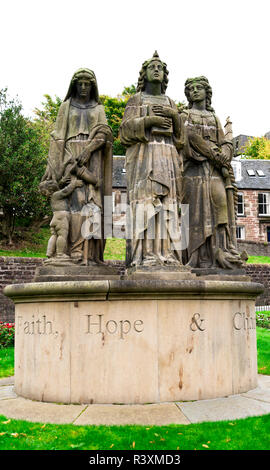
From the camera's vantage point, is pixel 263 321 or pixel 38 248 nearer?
pixel 263 321

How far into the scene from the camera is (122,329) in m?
5.45

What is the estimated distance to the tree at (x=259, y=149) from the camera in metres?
54.3

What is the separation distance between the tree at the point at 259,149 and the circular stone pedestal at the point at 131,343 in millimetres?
51547

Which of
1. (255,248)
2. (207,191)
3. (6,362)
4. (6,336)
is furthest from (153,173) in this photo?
(255,248)

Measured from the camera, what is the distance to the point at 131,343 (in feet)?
17.7

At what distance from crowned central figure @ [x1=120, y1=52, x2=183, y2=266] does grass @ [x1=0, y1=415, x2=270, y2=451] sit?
2.27 meters

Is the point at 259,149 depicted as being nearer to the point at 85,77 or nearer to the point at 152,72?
the point at 152,72

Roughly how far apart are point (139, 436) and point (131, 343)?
1416 millimetres

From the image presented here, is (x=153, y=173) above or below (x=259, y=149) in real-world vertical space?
below

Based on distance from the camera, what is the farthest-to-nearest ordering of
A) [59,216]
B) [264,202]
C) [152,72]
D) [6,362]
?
1. [264,202]
2. [6,362]
3. [152,72]
4. [59,216]

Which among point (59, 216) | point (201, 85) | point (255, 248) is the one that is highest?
point (201, 85)

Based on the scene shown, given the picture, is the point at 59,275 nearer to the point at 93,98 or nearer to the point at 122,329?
the point at 122,329

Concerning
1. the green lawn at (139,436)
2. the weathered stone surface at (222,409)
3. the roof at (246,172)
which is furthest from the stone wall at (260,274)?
the green lawn at (139,436)

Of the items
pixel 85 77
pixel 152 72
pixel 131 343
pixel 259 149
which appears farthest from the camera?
pixel 259 149
